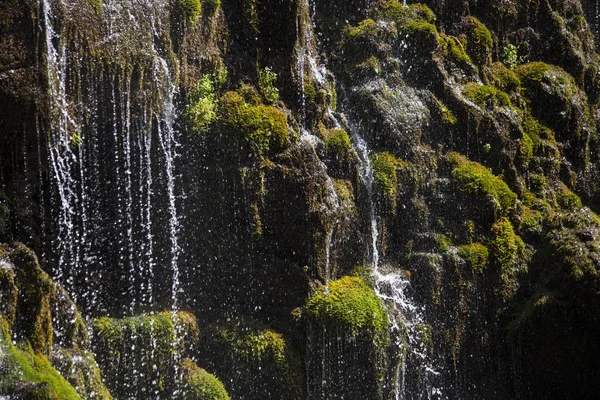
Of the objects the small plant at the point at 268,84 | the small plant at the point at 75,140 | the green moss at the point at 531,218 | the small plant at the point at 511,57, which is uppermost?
the small plant at the point at 511,57

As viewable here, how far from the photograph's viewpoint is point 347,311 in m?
9.74

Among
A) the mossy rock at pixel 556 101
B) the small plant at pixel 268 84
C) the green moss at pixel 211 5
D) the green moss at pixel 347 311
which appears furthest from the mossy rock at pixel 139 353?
the mossy rock at pixel 556 101

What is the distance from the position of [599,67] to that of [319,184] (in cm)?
817

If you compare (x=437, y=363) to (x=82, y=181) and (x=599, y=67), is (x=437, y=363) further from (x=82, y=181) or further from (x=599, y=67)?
(x=599, y=67)

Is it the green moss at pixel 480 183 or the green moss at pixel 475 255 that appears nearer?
the green moss at pixel 475 255

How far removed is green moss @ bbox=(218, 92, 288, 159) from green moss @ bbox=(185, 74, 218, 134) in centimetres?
14

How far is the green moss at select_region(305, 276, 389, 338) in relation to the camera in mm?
9680

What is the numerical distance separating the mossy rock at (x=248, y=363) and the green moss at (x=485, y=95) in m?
5.78

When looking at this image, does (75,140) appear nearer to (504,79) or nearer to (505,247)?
(505,247)

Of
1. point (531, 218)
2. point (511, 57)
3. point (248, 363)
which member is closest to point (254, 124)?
point (248, 363)

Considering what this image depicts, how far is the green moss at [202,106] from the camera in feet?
31.4

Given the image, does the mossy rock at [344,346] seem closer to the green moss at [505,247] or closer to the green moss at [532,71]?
the green moss at [505,247]

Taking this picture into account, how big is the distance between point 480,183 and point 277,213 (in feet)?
12.2

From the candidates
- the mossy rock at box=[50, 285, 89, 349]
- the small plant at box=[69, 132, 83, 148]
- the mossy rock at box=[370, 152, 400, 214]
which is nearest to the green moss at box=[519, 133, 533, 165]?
the mossy rock at box=[370, 152, 400, 214]
